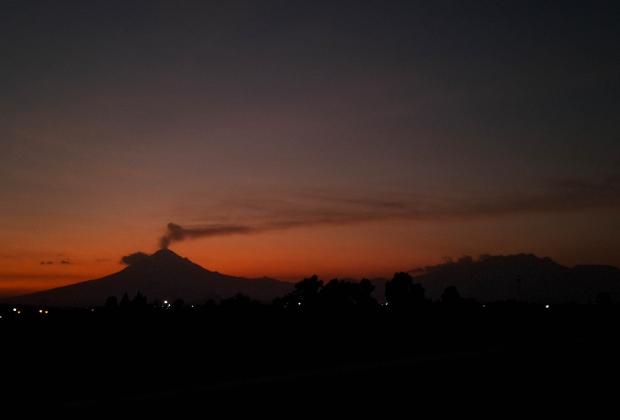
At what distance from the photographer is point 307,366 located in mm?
10125

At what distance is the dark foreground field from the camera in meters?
3.71

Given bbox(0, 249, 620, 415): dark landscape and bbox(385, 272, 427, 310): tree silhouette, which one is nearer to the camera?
bbox(0, 249, 620, 415): dark landscape

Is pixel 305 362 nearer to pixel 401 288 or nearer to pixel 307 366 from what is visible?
pixel 307 366

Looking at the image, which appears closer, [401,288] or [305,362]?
[305,362]

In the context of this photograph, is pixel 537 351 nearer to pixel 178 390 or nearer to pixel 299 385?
pixel 299 385

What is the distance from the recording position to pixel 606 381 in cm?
584

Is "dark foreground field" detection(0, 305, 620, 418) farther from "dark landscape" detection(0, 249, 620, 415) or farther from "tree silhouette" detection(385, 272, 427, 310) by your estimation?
"tree silhouette" detection(385, 272, 427, 310)

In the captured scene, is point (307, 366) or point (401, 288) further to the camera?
point (401, 288)

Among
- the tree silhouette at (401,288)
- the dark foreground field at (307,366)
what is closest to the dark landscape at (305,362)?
the dark foreground field at (307,366)

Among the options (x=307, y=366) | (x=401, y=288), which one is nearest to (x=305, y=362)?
(x=307, y=366)

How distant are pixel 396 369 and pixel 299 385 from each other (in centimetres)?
94

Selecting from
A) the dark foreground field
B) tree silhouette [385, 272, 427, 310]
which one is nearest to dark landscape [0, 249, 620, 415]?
the dark foreground field

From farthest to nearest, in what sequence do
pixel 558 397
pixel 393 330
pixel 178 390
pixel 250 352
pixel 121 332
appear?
pixel 393 330
pixel 121 332
pixel 250 352
pixel 558 397
pixel 178 390

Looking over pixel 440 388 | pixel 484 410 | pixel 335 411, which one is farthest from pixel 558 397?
pixel 335 411
